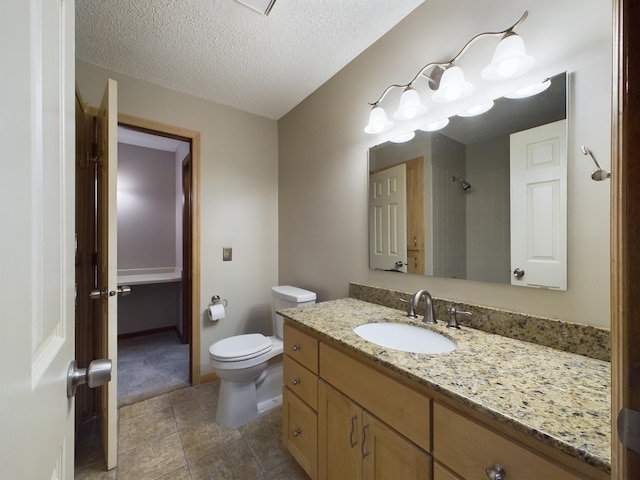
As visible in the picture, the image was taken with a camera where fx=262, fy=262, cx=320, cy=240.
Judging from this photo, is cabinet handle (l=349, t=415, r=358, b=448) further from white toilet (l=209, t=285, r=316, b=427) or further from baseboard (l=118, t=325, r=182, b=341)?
baseboard (l=118, t=325, r=182, b=341)

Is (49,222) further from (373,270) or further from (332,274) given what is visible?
(332,274)

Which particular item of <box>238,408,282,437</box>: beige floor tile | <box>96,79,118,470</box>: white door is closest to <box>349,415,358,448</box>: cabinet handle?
<box>238,408,282,437</box>: beige floor tile

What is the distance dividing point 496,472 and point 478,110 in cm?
128

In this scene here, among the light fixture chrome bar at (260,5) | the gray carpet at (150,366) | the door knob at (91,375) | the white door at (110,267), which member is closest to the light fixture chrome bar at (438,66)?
the light fixture chrome bar at (260,5)

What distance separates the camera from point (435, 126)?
134 centimetres

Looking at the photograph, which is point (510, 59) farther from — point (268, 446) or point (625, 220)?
point (268, 446)

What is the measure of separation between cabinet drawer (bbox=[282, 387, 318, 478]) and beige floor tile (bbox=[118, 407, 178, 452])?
86cm

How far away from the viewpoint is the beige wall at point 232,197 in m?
2.13

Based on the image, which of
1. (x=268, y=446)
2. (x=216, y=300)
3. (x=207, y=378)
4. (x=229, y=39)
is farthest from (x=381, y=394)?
(x=229, y=39)

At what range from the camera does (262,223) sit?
261 centimetres

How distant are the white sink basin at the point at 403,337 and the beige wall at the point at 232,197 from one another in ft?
5.10

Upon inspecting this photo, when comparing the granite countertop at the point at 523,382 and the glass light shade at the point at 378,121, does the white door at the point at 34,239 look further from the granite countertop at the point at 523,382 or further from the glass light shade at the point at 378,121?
the glass light shade at the point at 378,121

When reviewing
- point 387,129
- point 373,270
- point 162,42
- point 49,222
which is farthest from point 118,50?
point 373,270

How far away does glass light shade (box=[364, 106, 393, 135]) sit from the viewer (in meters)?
1.52
